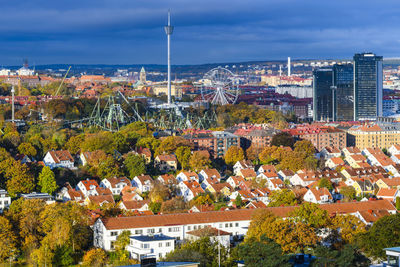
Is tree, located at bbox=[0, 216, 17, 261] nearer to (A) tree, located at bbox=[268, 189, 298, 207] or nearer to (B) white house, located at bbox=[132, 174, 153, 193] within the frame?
(A) tree, located at bbox=[268, 189, 298, 207]

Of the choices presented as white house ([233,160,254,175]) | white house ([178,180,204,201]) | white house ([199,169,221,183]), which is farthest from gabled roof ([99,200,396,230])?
white house ([233,160,254,175])

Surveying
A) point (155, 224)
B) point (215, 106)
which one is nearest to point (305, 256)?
point (155, 224)

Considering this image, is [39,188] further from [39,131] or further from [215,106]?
[215,106]

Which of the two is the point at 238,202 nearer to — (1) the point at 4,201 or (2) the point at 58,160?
(1) the point at 4,201

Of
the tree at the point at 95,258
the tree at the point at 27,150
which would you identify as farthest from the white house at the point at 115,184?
the tree at the point at 95,258

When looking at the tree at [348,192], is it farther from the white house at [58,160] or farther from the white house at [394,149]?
the white house at [394,149]

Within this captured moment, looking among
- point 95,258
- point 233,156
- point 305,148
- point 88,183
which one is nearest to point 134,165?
point 88,183
